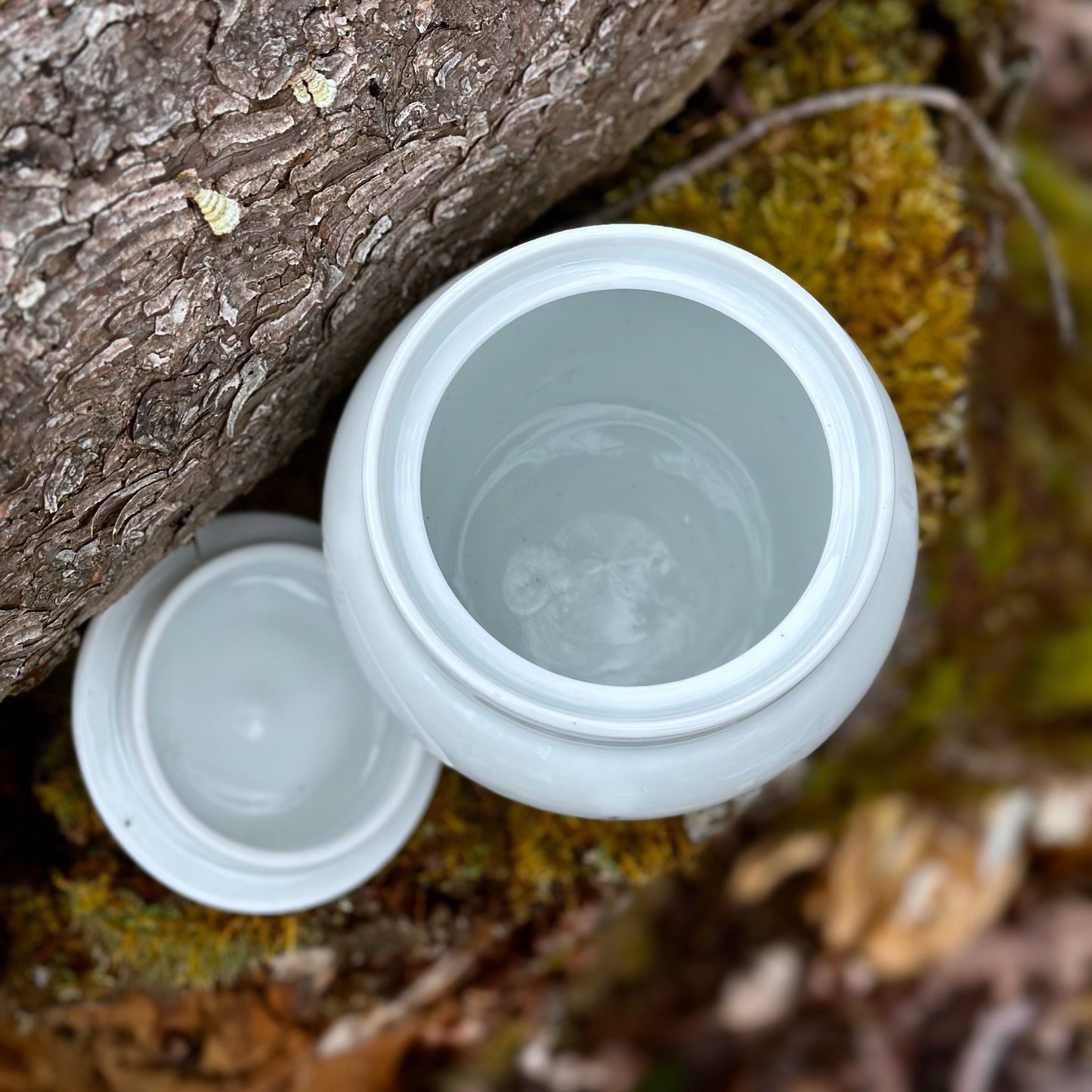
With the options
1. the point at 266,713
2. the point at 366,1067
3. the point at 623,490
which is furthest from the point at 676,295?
the point at 366,1067

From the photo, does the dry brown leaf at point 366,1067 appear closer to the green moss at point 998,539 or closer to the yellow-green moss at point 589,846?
the yellow-green moss at point 589,846

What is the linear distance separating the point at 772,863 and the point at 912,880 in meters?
0.26

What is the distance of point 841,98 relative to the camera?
1.40 metres

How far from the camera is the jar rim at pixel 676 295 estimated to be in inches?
34.1

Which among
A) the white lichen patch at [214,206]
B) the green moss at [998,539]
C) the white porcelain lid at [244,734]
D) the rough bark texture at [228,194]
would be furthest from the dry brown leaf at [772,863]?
the white lichen patch at [214,206]

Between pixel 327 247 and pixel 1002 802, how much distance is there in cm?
168

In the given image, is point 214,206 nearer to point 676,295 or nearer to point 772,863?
point 676,295

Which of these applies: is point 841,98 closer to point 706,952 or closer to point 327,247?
point 327,247

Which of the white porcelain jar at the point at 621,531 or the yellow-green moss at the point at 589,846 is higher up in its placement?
the white porcelain jar at the point at 621,531

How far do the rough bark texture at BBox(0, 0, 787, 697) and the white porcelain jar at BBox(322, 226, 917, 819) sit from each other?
0.46 ft

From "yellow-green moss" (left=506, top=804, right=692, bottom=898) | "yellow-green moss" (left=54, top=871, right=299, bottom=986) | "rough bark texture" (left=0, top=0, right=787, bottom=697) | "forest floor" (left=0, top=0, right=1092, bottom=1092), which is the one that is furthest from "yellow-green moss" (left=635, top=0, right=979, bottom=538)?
"yellow-green moss" (left=54, top=871, right=299, bottom=986)

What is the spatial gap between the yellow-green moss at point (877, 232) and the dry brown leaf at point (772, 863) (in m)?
0.83

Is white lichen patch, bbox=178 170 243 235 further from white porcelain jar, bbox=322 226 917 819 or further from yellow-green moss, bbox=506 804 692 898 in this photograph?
yellow-green moss, bbox=506 804 692 898

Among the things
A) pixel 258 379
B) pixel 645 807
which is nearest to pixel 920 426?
pixel 645 807
